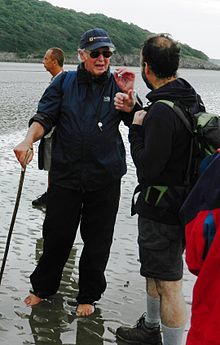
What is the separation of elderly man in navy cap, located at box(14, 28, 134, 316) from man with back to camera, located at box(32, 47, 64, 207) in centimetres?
202

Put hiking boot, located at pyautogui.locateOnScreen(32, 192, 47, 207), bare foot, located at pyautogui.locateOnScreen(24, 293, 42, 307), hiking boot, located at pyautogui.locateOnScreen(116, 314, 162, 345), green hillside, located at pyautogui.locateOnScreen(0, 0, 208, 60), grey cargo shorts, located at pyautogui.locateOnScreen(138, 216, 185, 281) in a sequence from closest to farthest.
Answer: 1. grey cargo shorts, located at pyautogui.locateOnScreen(138, 216, 185, 281)
2. hiking boot, located at pyautogui.locateOnScreen(116, 314, 162, 345)
3. bare foot, located at pyautogui.locateOnScreen(24, 293, 42, 307)
4. hiking boot, located at pyautogui.locateOnScreen(32, 192, 47, 207)
5. green hillside, located at pyautogui.locateOnScreen(0, 0, 208, 60)

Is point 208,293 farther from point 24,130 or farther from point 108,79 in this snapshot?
point 24,130

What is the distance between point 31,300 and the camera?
17.3 feet

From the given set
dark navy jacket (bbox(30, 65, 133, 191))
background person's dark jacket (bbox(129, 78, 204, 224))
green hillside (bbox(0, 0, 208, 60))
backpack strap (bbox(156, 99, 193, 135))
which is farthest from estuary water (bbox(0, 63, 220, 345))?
green hillside (bbox(0, 0, 208, 60))

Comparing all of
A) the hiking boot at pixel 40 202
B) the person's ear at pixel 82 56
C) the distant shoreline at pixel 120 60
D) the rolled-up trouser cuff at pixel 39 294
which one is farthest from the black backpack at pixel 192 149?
the distant shoreline at pixel 120 60

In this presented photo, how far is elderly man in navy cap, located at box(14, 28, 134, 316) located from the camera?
16.1ft

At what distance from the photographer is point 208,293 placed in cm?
286

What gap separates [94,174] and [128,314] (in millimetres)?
1196

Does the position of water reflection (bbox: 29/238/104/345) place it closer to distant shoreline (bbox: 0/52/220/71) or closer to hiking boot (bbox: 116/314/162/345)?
hiking boot (bbox: 116/314/162/345)

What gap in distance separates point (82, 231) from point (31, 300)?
715mm

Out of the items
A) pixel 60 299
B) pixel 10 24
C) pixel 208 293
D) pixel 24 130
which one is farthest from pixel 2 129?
pixel 10 24

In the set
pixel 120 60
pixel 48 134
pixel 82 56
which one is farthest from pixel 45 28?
pixel 82 56

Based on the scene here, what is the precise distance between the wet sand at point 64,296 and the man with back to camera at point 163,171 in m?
0.78

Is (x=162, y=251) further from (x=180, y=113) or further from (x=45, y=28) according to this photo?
(x=45, y=28)
